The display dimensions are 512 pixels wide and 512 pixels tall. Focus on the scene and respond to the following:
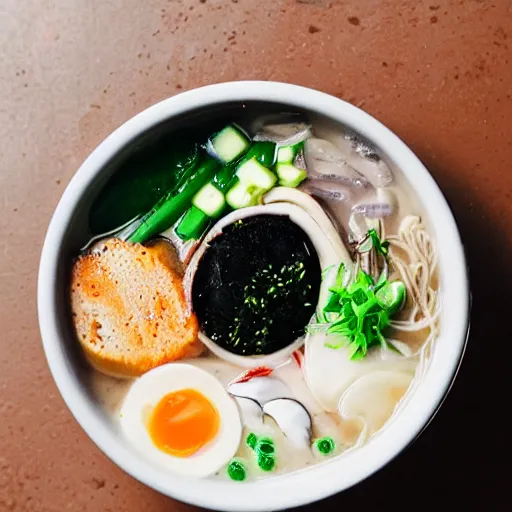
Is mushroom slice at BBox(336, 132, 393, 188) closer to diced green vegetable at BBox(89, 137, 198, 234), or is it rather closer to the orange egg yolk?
diced green vegetable at BBox(89, 137, 198, 234)

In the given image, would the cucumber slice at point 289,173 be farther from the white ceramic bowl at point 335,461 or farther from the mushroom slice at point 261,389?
the mushroom slice at point 261,389

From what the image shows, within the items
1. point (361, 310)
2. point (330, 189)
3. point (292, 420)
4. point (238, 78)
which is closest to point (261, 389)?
point (292, 420)

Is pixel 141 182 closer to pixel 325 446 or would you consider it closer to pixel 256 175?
pixel 256 175

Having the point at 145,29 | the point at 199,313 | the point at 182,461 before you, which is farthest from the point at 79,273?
the point at 145,29

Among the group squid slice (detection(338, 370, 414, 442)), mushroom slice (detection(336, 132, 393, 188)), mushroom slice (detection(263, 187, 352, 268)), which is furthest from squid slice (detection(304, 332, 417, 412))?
mushroom slice (detection(336, 132, 393, 188))

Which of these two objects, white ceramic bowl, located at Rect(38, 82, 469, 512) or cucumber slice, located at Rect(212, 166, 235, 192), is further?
cucumber slice, located at Rect(212, 166, 235, 192)

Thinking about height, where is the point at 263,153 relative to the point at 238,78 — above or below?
below

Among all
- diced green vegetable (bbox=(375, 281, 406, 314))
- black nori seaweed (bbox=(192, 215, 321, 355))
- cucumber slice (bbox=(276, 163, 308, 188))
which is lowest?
diced green vegetable (bbox=(375, 281, 406, 314))
